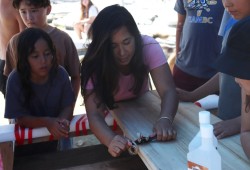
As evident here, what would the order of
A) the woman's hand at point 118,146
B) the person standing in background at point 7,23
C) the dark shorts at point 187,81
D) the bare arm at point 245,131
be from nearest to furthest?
1. the bare arm at point 245,131
2. the woman's hand at point 118,146
3. the dark shorts at point 187,81
4. the person standing in background at point 7,23

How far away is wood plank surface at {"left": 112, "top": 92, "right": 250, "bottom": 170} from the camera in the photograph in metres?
1.46

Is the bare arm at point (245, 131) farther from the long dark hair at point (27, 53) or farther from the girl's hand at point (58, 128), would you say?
the long dark hair at point (27, 53)

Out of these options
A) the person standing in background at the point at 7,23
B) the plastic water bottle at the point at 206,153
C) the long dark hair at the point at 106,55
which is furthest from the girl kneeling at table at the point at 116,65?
the person standing in background at the point at 7,23

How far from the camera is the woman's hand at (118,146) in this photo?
1.65 meters

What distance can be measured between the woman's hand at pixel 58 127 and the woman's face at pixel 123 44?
528 mm

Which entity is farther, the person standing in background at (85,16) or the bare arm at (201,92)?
the person standing in background at (85,16)

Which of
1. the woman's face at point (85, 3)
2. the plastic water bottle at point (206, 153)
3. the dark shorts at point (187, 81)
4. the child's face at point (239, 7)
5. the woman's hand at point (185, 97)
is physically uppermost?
the child's face at point (239, 7)

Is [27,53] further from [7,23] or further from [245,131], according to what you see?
[245,131]

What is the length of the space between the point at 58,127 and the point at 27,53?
56 centimetres

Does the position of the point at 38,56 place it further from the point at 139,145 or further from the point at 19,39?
the point at 139,145

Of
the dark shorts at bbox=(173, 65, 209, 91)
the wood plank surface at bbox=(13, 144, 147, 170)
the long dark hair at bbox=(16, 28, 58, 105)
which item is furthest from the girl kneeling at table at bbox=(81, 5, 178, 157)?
the dark shorts at bbox=(173, 65, 209, 91)

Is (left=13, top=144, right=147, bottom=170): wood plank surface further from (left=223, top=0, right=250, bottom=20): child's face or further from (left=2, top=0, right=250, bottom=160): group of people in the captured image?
(left=223, top=0, right=250, bottom=20): child's face

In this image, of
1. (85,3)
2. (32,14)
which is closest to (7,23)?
(32,14)

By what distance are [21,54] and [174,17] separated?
21.7ft
